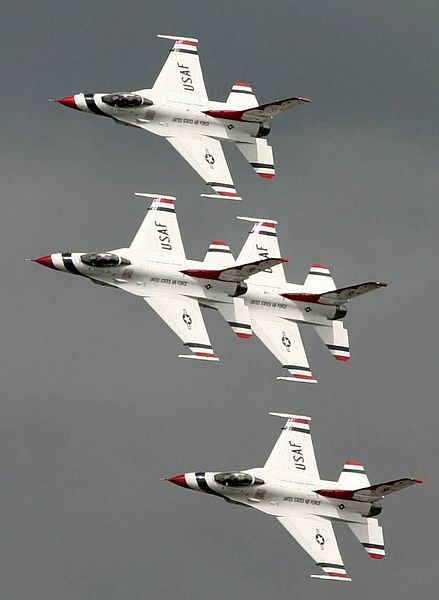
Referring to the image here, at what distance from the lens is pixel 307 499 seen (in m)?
159

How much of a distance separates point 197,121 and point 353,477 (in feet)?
49.0

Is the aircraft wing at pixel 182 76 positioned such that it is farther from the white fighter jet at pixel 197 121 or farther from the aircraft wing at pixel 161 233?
the aircraft wing at pixel 161 233

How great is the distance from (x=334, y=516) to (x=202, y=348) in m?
8.11

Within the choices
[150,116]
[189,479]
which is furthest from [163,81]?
[189,479]

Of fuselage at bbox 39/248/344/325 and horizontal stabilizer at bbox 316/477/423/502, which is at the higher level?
fuselage at bbox 39/248/344/325

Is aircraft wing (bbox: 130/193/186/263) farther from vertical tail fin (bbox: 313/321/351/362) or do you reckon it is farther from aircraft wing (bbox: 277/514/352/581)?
aircraft wing (bbox: 277/514/352/581)

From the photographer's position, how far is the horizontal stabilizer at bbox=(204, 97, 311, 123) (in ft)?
527

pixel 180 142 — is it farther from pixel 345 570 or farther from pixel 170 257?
pixel 345 570

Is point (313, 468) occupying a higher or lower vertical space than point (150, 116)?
lower

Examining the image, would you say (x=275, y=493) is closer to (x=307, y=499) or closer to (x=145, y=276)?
(x=307, y=499)

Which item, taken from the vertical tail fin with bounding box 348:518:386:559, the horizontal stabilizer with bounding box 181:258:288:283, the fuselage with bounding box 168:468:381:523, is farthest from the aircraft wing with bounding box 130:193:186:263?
the vertical tail fin with bounding box 348:518:386:559

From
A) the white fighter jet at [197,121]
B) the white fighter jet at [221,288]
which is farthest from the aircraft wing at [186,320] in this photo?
the white fighter jet at [197,121]

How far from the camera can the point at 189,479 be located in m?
159

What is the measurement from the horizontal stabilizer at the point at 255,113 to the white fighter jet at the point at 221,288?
3862 millimetres
